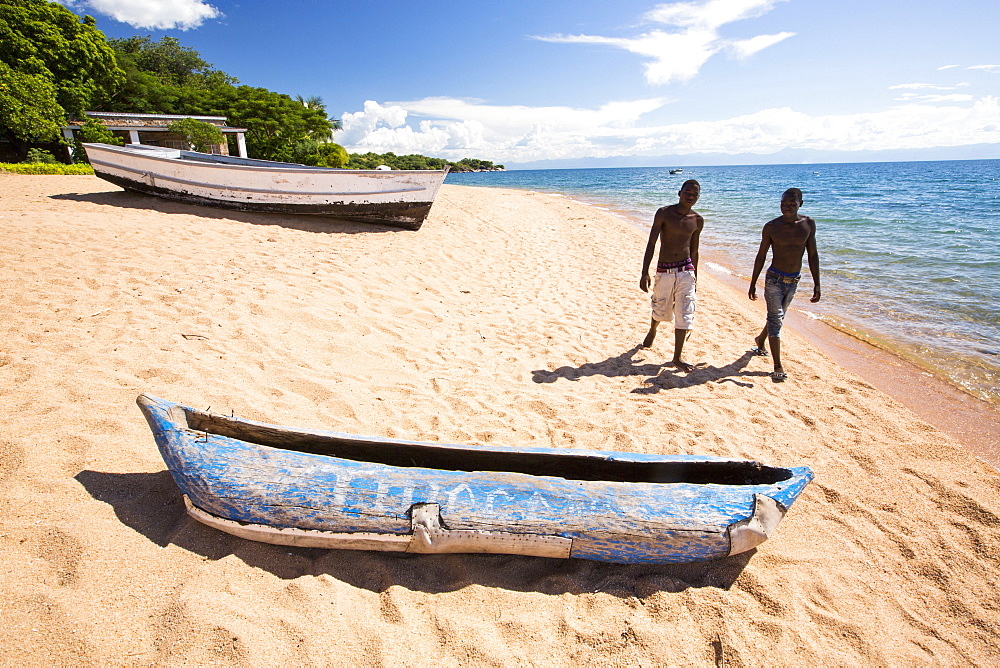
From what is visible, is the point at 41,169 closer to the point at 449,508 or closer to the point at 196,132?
the point at 196,132

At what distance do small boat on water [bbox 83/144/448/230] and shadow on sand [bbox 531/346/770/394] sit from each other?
6.10 metres

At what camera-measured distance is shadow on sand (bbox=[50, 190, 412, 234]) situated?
8875 millimetres

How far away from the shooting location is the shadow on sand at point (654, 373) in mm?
4621

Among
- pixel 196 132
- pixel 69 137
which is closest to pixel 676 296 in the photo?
pixel 196 132

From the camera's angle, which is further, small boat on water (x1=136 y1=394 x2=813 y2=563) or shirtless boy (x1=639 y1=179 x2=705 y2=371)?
shirtless boy (x1=639 y1=179 x2=705 y2=371)

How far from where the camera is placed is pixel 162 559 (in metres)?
2.07

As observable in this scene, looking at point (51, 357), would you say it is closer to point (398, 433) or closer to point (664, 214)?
A: point (398, 433)

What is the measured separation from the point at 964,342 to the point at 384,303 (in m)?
7.57

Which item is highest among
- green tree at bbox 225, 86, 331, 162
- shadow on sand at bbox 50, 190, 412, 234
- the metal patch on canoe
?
green tree at bbox 225, 86, 331, 162

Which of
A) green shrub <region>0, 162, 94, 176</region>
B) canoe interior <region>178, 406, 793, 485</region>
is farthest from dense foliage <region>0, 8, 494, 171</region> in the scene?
canoe interior <region>178, 406, 793, 485</region>

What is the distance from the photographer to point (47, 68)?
22.9 m

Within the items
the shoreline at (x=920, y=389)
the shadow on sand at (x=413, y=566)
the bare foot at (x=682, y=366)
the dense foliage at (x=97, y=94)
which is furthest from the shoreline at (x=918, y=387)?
the dense foliage at (x=97, y=94)

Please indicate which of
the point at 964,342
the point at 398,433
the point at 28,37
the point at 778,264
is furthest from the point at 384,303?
the point at 28,37

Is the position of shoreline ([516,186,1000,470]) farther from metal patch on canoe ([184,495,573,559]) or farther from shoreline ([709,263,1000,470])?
metal patch on canoe ([184,495,573,559])
